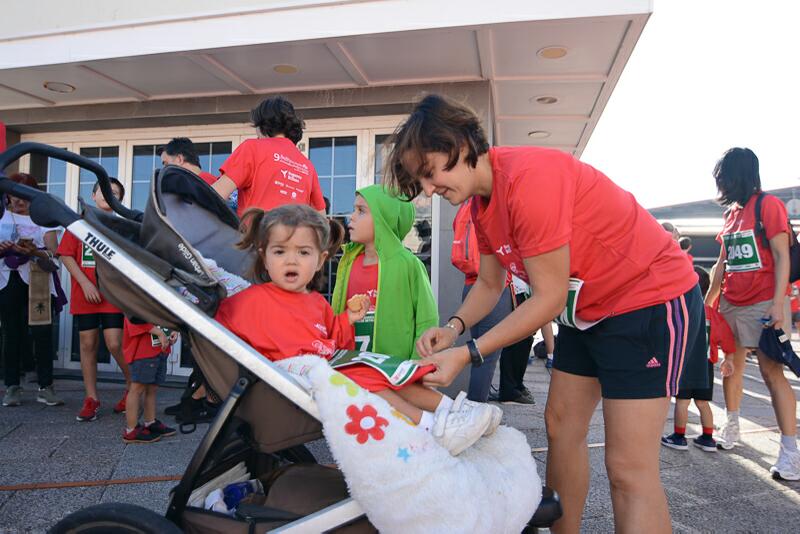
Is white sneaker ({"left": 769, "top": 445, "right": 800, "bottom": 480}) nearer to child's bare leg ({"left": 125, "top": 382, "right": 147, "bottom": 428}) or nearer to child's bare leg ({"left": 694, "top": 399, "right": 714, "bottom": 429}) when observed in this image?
child's bare leg ({"left": 694, "top": 399, "right": 714, "bottom": 429})

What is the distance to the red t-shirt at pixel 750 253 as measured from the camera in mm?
3514

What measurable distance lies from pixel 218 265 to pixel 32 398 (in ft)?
13.0

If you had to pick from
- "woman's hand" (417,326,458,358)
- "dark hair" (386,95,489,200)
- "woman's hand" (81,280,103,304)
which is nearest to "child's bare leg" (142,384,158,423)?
"woman's hand" (81,280,103,304)

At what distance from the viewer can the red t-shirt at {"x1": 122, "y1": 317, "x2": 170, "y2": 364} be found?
3752mm

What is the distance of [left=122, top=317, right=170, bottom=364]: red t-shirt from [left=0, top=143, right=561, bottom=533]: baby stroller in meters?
1.93

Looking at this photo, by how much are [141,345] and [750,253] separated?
13.5 feet

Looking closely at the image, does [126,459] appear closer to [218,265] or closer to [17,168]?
[218,265]

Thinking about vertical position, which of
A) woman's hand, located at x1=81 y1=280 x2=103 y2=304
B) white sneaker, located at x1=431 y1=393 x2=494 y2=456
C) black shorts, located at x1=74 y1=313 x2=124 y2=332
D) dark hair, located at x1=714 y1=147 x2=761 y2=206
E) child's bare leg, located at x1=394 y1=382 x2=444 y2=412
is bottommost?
black shorts, located at x1=74 y1=313 x2=124 y2=332

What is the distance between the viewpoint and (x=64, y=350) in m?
6.60

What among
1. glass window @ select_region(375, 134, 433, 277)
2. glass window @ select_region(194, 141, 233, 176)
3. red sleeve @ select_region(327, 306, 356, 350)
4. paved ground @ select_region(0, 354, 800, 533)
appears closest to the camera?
red sleeve @ select_region(327, 306, 356, 350)

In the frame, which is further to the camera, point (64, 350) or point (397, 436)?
point (64, 350)

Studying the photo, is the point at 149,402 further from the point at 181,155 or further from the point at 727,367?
the point at 727,367

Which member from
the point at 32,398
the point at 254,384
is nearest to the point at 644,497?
the point at 254,384

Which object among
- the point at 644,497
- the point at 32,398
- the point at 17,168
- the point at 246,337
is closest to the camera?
the point at 644,497
